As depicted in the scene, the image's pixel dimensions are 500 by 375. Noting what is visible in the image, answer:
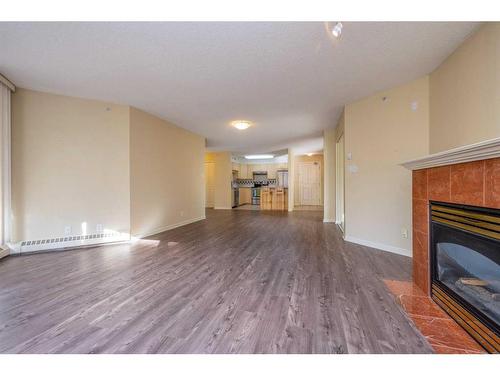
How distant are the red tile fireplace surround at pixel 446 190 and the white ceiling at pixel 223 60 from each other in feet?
4.70

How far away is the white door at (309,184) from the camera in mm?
10859

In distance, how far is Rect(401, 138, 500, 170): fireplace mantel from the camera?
1255 mm

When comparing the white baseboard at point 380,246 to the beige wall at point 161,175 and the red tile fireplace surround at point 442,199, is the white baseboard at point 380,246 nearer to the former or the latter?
the red tile fireplace surround at point 442,199

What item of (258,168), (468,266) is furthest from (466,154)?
(258,168)

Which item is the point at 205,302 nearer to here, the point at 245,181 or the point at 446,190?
the point at 446,190

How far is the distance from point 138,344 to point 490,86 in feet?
11.9

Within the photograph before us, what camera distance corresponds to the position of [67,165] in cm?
380

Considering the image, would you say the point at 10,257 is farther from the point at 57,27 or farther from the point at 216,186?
the point at 216,186

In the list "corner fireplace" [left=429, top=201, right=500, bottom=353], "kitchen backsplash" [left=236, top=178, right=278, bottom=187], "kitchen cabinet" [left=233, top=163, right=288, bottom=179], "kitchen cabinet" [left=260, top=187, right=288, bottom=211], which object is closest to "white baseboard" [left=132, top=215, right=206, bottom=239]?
"kitchen cabinet" [left=260, top=187, right=288, bottom=211]

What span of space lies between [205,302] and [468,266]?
2.12m

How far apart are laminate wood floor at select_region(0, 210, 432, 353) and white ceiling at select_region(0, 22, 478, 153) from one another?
99.2 inches

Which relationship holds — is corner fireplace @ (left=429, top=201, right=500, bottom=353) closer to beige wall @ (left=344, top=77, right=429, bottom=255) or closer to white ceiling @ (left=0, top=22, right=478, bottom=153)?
beige wall @ (left=344, top=77, right=429, bottom=255)

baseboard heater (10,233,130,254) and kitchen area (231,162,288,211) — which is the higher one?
kitchen area (231,162,288,211)

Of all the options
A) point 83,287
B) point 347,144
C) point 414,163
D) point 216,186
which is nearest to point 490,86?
point 414,163
